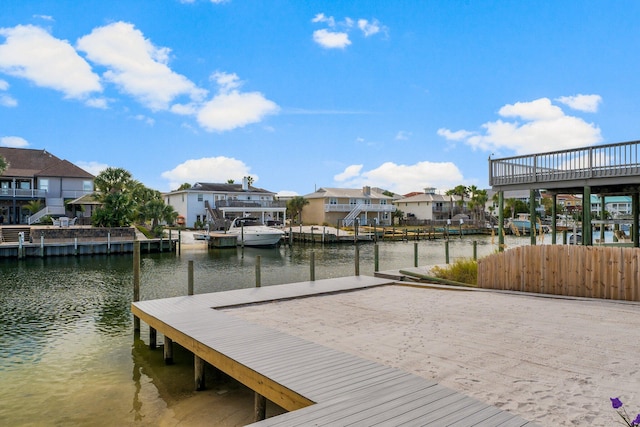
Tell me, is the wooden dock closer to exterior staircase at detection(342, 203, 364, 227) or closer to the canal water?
the canal water

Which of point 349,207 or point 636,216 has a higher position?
point 349,207

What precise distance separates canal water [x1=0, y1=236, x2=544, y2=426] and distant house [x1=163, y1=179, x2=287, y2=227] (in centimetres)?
3223

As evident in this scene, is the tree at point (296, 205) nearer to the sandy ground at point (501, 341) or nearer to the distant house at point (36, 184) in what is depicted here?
the distant house at point (36, 184)

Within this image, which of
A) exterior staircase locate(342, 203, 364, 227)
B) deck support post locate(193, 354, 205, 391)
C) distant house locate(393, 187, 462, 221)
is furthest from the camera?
distant house locate(393, 187, 462, 221)

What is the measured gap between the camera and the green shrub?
14462 mm

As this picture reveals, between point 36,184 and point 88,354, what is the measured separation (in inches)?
1971

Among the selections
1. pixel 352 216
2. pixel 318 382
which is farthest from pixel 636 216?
pixel 352 216

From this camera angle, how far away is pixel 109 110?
114 feet

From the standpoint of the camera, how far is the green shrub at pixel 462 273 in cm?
1446

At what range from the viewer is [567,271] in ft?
36.2

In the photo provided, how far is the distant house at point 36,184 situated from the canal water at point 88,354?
28526mm

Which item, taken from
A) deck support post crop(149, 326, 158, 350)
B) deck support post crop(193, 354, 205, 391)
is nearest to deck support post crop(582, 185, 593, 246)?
deck support post crop(193, 354, 205, 391)

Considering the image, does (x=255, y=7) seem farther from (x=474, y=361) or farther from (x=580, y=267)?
(x=474, y=361)

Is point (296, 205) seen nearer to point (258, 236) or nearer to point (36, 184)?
point (258, 236)
